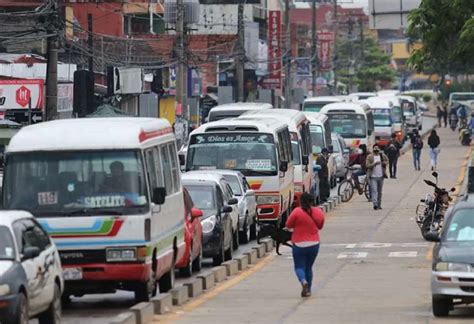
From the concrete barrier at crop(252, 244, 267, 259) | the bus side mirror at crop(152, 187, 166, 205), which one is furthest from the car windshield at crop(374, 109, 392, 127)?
the bus side mirror at crop(152, 187, 166, 205)

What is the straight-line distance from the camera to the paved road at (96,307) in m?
19.2

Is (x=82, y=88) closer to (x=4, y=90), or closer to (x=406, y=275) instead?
(x=4, y=90)

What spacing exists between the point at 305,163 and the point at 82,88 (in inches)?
321

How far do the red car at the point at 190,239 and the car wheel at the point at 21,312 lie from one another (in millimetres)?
8015

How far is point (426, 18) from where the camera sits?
A: 31.7 m

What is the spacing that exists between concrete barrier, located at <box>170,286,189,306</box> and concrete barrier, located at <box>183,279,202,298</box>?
0.82ft

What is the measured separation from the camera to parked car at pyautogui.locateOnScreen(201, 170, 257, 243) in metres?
31.3

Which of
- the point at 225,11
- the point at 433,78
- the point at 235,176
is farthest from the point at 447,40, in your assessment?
the point at 433,78

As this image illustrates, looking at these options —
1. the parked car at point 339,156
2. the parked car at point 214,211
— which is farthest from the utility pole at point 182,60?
the parked car at point 214,211

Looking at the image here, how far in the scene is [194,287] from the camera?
21922mm

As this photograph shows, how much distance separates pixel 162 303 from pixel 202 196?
29.1 feet

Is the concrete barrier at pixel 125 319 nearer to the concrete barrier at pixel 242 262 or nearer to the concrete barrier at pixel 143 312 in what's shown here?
the concrete barrier at pixel 143 312

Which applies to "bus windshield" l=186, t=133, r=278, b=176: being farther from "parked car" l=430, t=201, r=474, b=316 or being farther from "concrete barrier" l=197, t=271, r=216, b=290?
"parked car" l=430, t=201, r=474, b=316

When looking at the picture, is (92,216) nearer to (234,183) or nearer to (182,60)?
(234,183)
